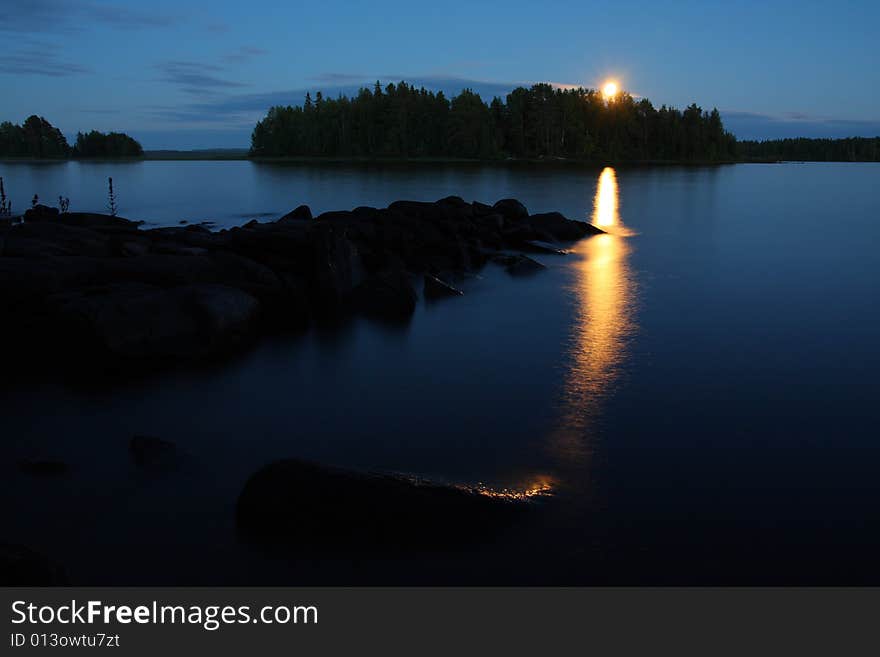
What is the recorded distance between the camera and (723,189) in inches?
3201

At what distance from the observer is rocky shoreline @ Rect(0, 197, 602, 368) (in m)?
14.7

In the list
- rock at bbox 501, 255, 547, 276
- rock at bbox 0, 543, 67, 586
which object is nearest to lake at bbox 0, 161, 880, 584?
rock at bbox 0, 543, 67, 586

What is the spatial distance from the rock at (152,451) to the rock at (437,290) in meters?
12.1

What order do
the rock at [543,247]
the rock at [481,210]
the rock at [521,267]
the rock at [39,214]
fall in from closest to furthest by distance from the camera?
the rock at [521,267] < the rock at [543,247] < the rock at [39,214] < the rock at [481,210]

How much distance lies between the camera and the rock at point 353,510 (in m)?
7.58

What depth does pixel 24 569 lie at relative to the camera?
19.3ft

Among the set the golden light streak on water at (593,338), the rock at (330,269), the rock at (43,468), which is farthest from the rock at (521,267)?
the rock at (43,468)

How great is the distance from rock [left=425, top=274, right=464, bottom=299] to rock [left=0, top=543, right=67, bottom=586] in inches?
618

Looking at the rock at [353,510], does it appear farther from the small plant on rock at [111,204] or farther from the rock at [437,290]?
the small plant on rock at [111,204]

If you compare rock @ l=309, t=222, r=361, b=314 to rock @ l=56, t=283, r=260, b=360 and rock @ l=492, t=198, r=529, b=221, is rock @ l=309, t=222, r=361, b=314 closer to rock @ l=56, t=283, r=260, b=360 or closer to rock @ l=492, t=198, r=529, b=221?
rock @ l=56, t=283, r=260, b=360
